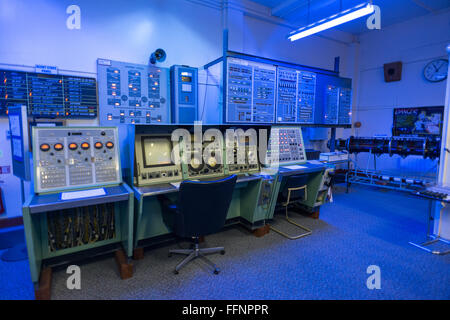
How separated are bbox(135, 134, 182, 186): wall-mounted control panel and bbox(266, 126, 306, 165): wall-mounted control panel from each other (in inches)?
51.2

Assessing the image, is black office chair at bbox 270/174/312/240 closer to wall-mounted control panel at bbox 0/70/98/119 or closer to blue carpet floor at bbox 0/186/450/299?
blue carpet floor at bbox 0/186/450/299

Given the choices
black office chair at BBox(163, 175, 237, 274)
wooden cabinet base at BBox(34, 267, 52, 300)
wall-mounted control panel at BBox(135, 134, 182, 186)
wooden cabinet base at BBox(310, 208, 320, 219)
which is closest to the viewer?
wooden cabinet base at BBox(34, 267, 52, 300)

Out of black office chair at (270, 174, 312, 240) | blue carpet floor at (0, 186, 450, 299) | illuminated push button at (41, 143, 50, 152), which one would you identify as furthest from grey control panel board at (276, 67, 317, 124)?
illuminated push button at (41, 143, 50, 152)

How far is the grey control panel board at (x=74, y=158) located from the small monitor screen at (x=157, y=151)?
27 cm

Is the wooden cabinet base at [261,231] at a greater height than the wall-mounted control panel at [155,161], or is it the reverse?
the wall-mounted control panel at [155,161]

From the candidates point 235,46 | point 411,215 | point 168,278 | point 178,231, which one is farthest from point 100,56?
point 411,215

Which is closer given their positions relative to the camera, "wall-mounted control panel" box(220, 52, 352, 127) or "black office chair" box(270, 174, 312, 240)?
"black office chair" box(270, 174, 312, 240)

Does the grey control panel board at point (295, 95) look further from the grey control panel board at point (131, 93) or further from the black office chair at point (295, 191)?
the grey control panel board at point (131, 93)

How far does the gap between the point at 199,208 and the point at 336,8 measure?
4.85 m

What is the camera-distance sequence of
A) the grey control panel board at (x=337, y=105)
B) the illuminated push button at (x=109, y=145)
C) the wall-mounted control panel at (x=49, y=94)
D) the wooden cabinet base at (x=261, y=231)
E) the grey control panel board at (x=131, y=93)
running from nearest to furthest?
the illuminated push button at (x=109, y=145) < the wall-mounted control panel at (x=49, y=94) < the wooden cabinet base at (x=261, y=231) < the grey control panel board at (x=131, y=93) < the grey control panel board at (x=337, y=105)

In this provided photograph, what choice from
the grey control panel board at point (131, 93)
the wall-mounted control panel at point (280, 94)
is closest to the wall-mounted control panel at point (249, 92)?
the wall-mounted control panel at point (280, 94)

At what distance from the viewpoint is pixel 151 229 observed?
2631 mm

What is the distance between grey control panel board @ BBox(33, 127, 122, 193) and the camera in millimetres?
2020

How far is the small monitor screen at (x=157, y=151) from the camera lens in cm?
248
